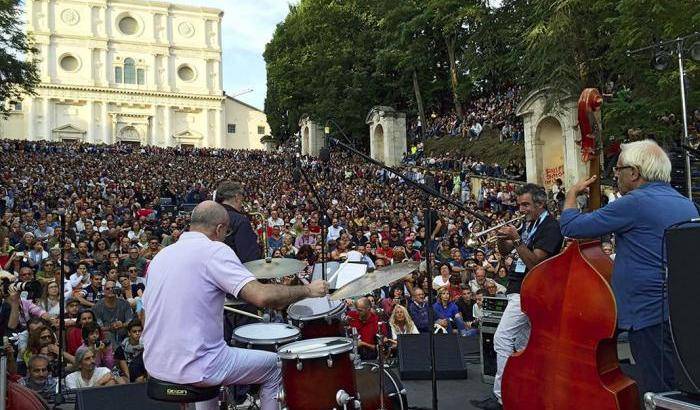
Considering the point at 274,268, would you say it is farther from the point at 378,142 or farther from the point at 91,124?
the point at 91,124

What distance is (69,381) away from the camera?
6051 millimetres

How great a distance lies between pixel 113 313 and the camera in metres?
7.55

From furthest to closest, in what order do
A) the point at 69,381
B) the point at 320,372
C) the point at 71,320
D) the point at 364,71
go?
1. the point at 364,71
2. the point at 71,320
3. the point at 69,381
4. the point at 320,372

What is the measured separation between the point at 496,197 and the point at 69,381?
14410 millimetres

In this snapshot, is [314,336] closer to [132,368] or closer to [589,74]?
[132,368]

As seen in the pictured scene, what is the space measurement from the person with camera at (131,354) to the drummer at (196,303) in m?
3.42

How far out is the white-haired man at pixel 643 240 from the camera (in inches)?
114

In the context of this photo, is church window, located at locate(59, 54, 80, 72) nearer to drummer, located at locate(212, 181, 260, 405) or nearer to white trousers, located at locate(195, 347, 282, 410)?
drummer, located at locate(212, 181, 260, 405)

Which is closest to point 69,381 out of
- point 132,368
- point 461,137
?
point 132,368

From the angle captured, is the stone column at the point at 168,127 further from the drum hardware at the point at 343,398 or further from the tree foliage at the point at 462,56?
the drum hardware at the point at 343,398

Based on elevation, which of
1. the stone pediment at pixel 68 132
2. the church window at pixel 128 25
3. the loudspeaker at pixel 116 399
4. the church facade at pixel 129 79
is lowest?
the loudspeaker at pixel 116 399

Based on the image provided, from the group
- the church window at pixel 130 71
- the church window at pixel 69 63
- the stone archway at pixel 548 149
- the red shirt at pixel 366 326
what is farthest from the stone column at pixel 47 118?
the red shirt at pixel 366 326

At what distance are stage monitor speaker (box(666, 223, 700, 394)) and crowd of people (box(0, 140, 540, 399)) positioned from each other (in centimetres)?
200

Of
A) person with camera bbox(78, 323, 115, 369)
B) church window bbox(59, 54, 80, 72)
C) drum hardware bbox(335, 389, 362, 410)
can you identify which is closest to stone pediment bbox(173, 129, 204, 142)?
church window bbox(59, 54, 80, 72)
